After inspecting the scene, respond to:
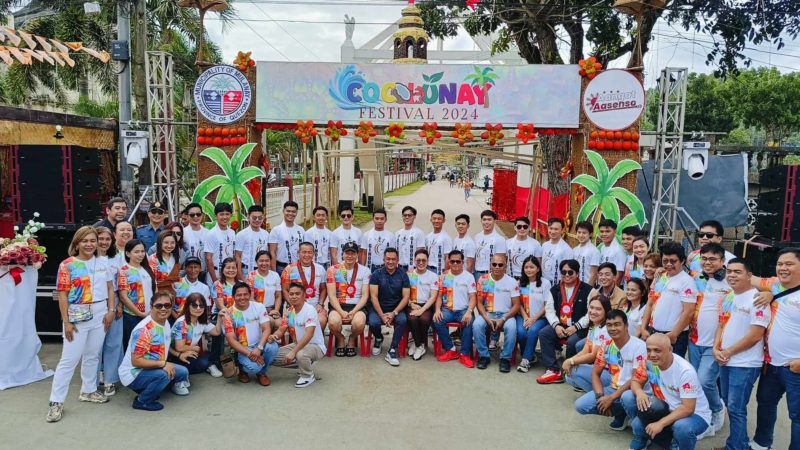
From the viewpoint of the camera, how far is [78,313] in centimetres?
433

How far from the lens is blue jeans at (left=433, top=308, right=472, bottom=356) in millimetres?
5641

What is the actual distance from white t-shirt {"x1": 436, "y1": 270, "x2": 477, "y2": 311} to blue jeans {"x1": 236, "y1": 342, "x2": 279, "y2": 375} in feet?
6.12

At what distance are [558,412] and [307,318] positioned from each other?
91.1 inches

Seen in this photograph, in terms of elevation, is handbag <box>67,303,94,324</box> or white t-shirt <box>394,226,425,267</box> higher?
white t-shirt <box>394,226,425,267</box>

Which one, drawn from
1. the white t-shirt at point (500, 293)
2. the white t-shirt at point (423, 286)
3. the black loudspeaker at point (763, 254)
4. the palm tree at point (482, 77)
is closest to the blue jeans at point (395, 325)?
the white t-shirt at point (423, 286)

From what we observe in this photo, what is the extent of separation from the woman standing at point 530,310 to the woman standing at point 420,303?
928 mm

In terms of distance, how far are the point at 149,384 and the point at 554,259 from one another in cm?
414

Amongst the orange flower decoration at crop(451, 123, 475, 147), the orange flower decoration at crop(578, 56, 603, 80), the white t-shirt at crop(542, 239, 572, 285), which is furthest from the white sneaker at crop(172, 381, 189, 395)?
the orange flower decoration at crop(578, 56, 603, 80)

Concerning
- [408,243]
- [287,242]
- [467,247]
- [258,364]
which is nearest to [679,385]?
[467,247]

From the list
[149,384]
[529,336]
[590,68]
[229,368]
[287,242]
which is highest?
[590,68]

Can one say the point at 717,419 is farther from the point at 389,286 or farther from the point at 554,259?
the point at 389,286

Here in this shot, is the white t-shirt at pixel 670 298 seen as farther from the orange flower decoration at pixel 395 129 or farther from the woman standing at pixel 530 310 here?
the orange flower decoration at pixel 395 129

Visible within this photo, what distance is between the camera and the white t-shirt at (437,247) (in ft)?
21.5

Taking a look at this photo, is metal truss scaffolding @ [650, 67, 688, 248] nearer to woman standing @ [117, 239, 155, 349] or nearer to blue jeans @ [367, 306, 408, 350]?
blue jeans @ [367, 306, 408, 350]
